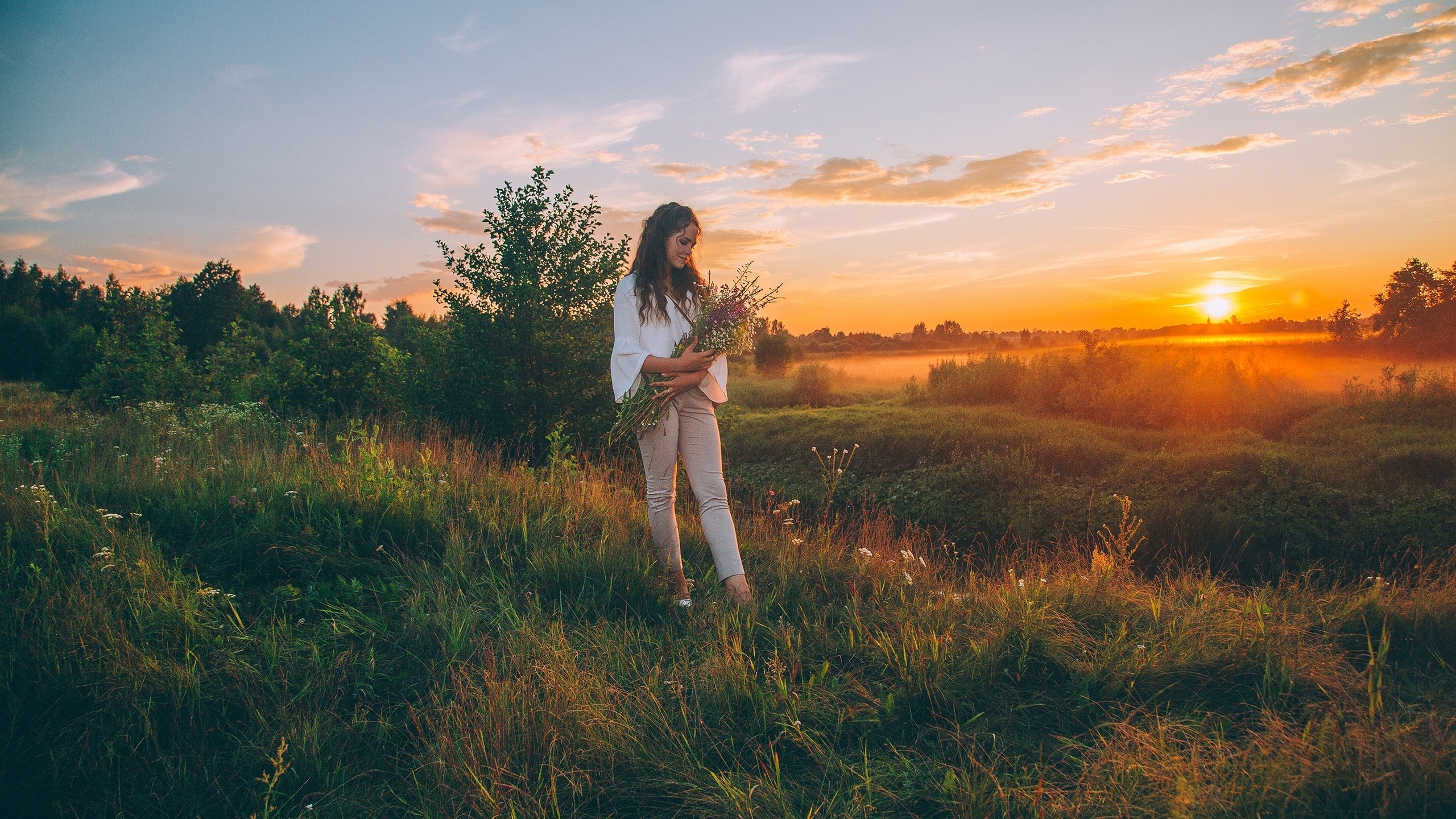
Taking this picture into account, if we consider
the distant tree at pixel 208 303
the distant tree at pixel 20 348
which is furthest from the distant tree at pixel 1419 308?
the distant tree at pixel 20 348

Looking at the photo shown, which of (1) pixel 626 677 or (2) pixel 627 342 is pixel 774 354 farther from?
(1) pixel 626 677

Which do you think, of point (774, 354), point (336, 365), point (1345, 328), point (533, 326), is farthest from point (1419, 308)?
point (774, 354)

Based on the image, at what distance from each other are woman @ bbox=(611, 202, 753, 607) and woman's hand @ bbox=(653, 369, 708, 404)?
0.01 m

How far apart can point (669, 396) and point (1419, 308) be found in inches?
757

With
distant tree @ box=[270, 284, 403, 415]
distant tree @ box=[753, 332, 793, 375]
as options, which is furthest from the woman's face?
distant tree @ box=[753, 332, 793, 375]

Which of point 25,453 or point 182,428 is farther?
point 182,428

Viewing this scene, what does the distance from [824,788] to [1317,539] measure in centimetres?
1139

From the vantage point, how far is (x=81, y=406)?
40.8 feet

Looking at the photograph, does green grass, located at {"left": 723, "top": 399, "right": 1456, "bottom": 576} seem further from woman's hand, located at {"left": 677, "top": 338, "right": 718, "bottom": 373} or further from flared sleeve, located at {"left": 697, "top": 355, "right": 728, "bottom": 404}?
woman's hand, located at {"left": 677, "top": 338, "right": 718, "bottom": 373}

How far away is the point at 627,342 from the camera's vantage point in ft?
13.1

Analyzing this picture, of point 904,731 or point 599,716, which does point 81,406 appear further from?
point 904,731

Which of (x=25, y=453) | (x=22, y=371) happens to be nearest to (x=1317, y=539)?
(x=25, y=453)

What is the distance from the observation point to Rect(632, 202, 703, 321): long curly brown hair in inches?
157

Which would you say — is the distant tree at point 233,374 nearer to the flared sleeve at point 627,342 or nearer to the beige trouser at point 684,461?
the flared sleeve at point 627,342
